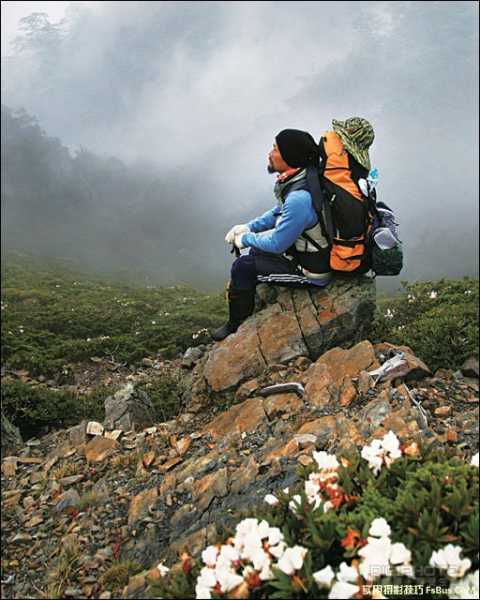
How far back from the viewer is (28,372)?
41.9 feet

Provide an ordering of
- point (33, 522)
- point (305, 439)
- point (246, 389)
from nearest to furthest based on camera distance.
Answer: point (305, 439), point (33, 522), point (246, 389)

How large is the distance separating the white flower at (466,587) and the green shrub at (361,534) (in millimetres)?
29

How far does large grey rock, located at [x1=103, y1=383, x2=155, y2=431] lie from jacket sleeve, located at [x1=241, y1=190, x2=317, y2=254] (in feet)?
10.4

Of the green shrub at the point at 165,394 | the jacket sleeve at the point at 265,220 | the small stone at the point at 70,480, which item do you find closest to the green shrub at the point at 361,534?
the small stone at the point at 70,480

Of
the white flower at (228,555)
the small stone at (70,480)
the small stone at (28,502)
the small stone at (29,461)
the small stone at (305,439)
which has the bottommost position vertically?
the small stone at (29,461)

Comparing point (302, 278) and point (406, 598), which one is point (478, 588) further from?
point (302, 278)

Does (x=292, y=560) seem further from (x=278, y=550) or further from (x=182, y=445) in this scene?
(x=182, y=445)

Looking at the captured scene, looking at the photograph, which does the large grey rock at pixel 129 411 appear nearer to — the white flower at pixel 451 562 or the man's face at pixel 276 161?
the man's face at pixel 276 161

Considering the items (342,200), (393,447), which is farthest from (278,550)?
(342,200)

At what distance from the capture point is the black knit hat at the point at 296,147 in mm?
6637

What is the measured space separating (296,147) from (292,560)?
5.05 m

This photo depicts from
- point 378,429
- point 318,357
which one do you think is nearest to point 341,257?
point 318,357

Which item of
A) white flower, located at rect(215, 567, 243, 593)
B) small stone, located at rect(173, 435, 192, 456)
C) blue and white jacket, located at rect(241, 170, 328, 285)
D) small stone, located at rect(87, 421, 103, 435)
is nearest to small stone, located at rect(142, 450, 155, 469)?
small stone, located at rect(173, 435, 192, 456)

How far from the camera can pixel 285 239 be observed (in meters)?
6.70
